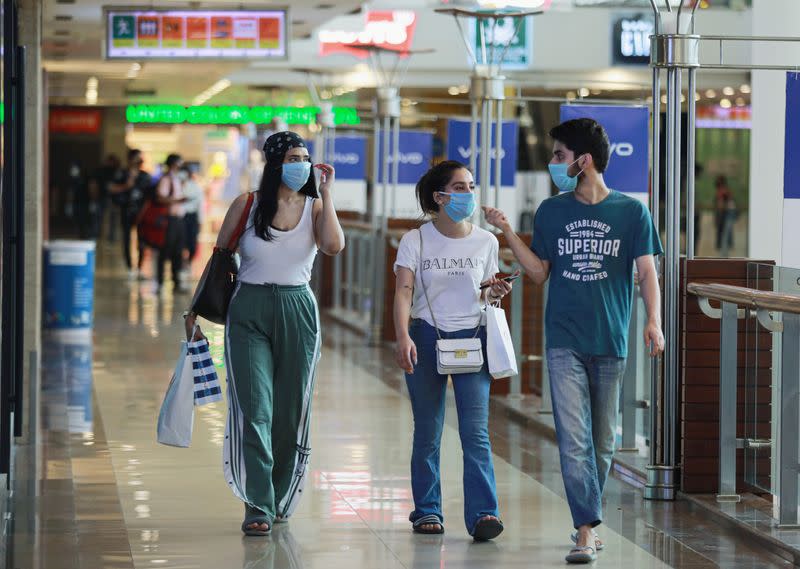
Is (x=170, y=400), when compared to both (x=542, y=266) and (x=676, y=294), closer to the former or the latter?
(x=542, y=266)

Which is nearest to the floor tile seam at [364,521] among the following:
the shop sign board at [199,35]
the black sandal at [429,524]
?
the black sandal at [429,524]

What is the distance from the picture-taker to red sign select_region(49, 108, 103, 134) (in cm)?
4506

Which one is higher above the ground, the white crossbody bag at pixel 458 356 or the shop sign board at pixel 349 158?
the shop sign board at pixel 349 158

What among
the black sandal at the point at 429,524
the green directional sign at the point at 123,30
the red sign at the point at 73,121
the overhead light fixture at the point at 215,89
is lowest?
the black sandal at the point at 429,524

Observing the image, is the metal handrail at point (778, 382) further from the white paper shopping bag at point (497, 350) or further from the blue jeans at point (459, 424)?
the blue jeans at point (459, 424)

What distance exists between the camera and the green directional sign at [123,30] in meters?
12.4

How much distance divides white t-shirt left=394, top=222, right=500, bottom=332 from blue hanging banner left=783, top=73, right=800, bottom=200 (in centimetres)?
163

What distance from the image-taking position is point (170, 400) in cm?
595

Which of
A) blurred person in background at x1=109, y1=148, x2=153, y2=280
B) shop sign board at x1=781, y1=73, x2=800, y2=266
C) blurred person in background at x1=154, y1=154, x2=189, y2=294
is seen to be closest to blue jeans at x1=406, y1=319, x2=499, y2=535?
shop sign board at x1=781, y1=73, x2=800, y2=266

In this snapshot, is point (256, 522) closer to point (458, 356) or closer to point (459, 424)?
point (459, 424)

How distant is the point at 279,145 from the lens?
231 inches

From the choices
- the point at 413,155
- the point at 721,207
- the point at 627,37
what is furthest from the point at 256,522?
the point at 721,207

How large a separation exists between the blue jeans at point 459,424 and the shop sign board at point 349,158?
42.3ft

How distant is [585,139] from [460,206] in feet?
1.76
